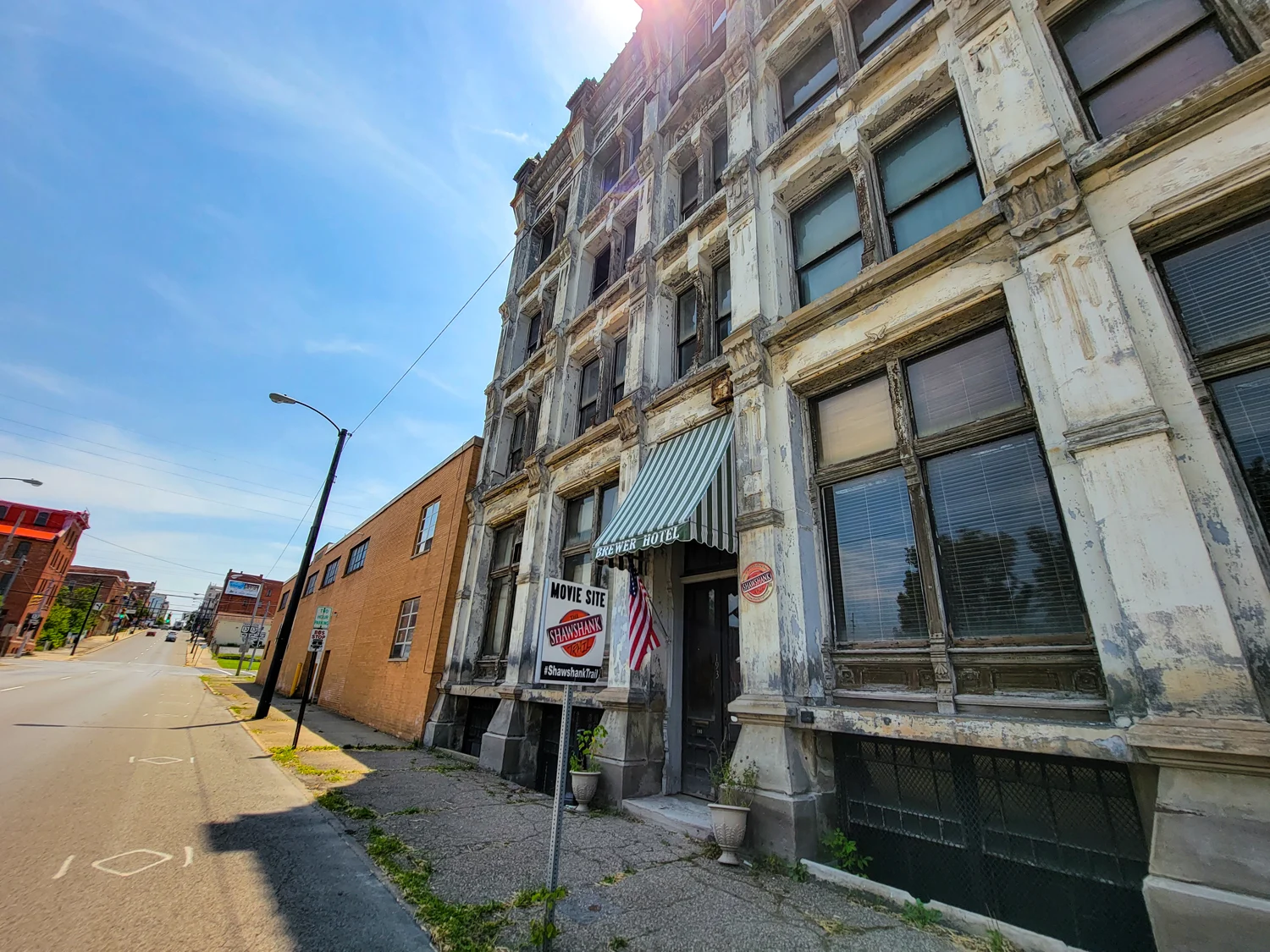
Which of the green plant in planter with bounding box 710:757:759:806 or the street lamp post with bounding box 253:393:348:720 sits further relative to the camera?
the street lamp post with bounding box 253:393:348:720

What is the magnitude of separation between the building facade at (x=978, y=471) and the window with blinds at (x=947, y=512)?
0.10 ft

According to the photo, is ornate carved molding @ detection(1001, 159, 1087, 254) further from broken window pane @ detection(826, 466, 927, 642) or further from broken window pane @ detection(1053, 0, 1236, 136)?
broken window pane @ detection(826, 466, 927, 642)

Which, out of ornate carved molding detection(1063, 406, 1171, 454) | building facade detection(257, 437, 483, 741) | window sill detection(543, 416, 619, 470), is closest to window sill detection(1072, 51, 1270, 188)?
ornate carved molding detection(1063, 406, 1171, 454)

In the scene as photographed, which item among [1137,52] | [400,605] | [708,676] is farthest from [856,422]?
[400,605]

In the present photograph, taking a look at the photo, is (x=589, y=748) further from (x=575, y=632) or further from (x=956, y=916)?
(x=956, y=916)

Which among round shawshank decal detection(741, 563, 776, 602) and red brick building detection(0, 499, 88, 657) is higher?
red brick building detection(0, 499, 88, 657)

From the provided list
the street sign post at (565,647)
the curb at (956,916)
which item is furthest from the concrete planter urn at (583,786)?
the street sign post at (565,647)

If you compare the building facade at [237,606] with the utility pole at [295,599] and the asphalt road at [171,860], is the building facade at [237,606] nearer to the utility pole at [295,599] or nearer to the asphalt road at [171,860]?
the utility pole at [295,599]

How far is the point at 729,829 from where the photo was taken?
5.18 metres

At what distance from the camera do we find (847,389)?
6.96 meters

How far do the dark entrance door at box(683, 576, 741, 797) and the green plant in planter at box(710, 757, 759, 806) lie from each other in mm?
1516

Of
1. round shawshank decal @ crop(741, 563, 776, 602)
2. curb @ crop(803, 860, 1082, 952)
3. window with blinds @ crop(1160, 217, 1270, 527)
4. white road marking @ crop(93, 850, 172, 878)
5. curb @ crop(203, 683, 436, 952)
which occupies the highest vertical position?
window with blinds @ crop(1160, 217, 1270, 527)

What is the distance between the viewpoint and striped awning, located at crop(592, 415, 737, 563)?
273 inches

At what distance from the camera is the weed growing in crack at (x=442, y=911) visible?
11.2 feet
